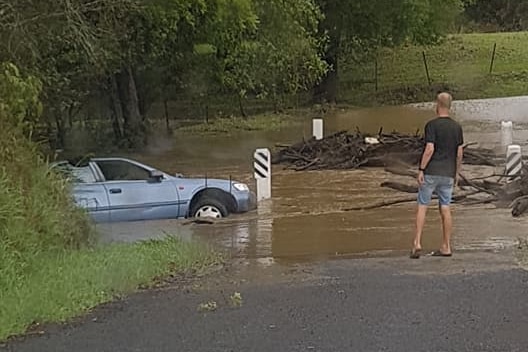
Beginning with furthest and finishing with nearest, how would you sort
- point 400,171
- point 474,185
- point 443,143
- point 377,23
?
point 377,23 < point 400,171 < point 474,185 < point 443,143

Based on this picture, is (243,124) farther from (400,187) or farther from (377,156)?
(400,187)

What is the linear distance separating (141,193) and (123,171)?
0.55m

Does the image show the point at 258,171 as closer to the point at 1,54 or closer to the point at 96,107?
the point at 1,54

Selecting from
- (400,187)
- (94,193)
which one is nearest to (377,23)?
(400,187)

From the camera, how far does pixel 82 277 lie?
9211 mm

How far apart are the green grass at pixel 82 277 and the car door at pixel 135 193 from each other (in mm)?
4554

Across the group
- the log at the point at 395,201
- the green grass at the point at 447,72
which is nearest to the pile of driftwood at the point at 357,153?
the log at the point at 395,201

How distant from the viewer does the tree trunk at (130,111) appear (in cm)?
3108

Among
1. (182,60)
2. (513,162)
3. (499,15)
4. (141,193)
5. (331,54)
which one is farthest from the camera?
(499,15)

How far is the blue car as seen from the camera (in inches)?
646

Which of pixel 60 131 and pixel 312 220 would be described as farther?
pixel 60 131

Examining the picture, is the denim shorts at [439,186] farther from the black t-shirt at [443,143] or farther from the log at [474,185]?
the log at [474,185]

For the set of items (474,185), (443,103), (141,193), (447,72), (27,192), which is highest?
(443,103)

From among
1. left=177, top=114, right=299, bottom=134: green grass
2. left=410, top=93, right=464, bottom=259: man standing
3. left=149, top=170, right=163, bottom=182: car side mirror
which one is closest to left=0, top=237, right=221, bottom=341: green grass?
left=410, top=93, right=464, bottom=259: man standing
